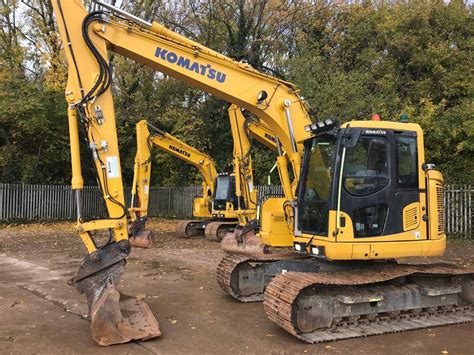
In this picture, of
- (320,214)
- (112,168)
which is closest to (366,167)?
Result: (320,214)

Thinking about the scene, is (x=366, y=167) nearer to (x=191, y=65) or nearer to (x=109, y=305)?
(x=191, y=65)

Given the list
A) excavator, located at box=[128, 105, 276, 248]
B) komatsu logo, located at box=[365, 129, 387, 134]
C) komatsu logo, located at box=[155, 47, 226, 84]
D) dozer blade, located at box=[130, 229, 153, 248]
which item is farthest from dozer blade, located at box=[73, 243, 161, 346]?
dozer blade, located at box=[130, 229, 153, 248]

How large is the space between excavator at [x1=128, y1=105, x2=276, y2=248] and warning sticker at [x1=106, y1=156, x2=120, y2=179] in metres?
7.14

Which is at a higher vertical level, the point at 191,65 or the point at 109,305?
the point at 191,65

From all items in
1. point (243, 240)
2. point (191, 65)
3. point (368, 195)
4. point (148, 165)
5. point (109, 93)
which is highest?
point (191, 65)

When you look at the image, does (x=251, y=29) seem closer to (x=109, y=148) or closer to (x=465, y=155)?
(x=465, y=155)

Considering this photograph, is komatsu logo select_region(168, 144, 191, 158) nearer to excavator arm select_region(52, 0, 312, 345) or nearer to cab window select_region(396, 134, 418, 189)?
excavator arm select_region(52, 0, 312, 345)

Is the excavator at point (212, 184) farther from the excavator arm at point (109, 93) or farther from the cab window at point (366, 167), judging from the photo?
the cab window at point (366, 167)

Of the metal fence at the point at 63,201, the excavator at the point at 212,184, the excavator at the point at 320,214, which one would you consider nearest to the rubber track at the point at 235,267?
the excavator at the point at 320,214

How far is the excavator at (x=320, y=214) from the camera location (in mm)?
5906

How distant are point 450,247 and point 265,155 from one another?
1130cm

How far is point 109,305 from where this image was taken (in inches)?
217

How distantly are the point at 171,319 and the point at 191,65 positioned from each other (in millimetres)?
3684

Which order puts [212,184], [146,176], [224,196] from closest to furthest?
[146,176]
[224,196]
[212,184]
